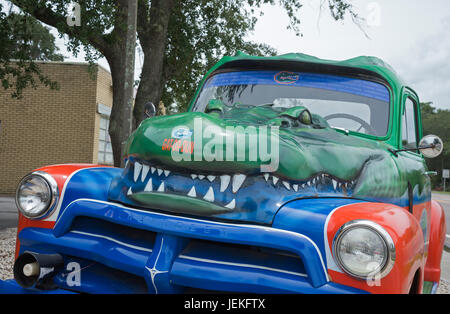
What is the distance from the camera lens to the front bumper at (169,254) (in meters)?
1.80

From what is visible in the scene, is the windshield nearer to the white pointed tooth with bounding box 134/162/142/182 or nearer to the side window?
the side window

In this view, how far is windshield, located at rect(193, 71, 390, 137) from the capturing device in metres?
3.06

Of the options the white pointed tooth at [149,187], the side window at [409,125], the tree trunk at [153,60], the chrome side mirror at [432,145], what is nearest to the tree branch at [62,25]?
the tree trunk at [153,60]

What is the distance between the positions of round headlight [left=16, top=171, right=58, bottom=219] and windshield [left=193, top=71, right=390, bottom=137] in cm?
142

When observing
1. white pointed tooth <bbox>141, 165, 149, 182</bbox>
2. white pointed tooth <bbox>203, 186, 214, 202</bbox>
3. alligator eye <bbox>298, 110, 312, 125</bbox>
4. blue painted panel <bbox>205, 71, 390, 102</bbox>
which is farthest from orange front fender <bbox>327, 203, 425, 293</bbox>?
blue painted panel <bbox>205, 71, 390, 102</bbox>

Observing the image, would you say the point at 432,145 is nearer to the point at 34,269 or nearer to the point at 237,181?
the point at 237,181

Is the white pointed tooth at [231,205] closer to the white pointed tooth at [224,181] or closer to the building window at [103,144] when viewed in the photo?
the white pointed tooth at [224,181]

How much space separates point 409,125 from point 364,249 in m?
2.18

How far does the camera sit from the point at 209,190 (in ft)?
6.65

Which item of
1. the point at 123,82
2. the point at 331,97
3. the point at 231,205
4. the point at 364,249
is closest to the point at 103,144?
the point at 123,82

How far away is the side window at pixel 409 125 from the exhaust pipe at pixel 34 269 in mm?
2675

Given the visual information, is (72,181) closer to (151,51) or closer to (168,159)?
(168,159)
